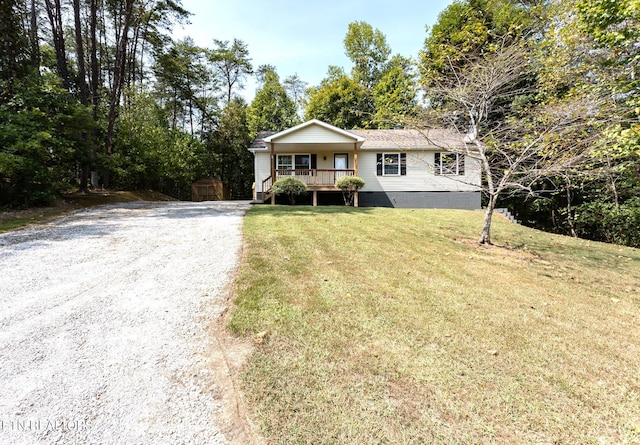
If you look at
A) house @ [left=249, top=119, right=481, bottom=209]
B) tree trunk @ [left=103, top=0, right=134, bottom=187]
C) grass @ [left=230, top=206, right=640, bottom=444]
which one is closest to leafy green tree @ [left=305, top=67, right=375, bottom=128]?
house @ [left=249, top=119, right=481, bottom=209]

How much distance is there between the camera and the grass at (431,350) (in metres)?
1.97

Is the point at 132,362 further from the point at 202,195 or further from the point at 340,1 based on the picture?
the point at 202,195

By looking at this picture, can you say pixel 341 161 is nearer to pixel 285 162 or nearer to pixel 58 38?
pixel 285 162

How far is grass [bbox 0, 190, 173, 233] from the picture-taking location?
810 cm

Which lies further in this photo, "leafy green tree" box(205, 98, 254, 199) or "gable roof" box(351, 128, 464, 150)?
"leafy green tree" box(205, 98, 254, 199)

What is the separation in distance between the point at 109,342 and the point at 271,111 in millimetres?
27228

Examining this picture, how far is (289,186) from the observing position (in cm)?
1400

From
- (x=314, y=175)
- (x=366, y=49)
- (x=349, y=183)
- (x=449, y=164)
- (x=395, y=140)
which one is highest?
(x=366, y=49)

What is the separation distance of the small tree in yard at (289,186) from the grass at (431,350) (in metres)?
8.74

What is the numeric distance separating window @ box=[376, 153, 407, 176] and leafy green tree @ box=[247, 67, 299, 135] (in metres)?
13.7

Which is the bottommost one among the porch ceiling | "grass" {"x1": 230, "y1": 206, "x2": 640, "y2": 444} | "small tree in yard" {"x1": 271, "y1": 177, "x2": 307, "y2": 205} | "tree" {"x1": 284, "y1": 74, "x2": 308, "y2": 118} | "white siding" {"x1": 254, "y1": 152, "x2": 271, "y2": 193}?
"grass" {"x1": 230, "y1": 206, "x2": 640, "y2": 444}

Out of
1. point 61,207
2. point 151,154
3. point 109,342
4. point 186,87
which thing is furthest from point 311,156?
point 186,87

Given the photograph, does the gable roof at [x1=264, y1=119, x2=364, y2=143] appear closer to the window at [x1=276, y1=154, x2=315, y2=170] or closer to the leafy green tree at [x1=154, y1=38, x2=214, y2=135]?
the window at [x1=276, y1=154, x2=315, y2=170]

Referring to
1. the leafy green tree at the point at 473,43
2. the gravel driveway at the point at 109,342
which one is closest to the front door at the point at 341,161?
the leafy green tree at the point at 473,43
